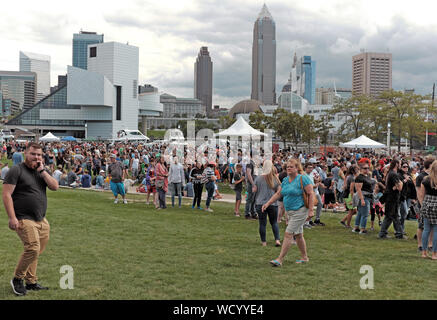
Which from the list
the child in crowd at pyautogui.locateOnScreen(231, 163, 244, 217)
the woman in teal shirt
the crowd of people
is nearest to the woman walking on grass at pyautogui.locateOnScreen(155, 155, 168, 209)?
the crowd of people

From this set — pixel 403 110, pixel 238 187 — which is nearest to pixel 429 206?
pixel 238 187

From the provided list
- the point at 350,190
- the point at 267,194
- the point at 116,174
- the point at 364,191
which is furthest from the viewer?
the point at 116,174

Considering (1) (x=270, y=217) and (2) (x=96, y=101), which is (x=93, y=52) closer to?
(2) (x=96, y=101)

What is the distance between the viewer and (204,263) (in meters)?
6.86

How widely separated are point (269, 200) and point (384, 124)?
1641 inches

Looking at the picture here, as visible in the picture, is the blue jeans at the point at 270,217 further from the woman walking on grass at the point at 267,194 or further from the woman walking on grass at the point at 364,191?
the woman walking on grass at the point at 364,191

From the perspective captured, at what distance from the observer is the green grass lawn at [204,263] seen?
5.46 m

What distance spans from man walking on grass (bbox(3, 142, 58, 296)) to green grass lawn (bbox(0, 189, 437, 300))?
0.97 ft

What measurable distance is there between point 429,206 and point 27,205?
6.35m

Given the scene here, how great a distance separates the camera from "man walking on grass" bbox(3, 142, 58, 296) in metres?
5.06

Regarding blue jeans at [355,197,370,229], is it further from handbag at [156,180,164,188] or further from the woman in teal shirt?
handbag at [156,180,164,188]

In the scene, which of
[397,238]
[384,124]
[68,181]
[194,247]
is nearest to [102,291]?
[194,247]

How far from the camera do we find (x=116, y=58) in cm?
10588
